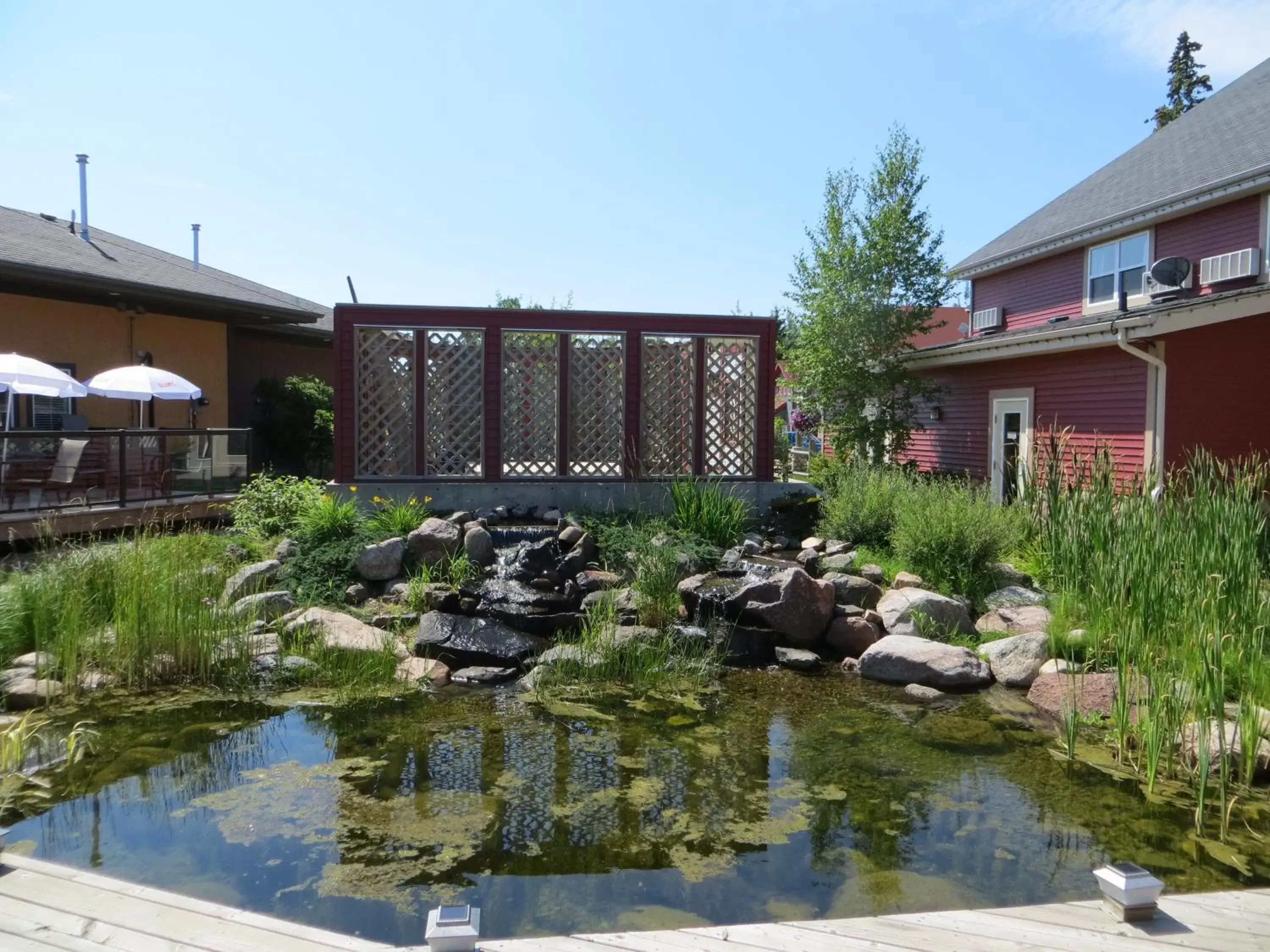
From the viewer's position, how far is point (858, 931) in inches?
103

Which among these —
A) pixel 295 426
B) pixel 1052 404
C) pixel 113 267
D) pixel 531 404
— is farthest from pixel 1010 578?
pixel 113 267

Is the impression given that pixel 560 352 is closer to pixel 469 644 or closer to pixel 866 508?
pixel 866 508

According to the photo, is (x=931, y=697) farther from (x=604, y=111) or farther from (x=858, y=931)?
(x=604, y=111)

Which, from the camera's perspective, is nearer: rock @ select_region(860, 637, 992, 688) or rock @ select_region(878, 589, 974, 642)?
rock @ select_region(860, 637, 992, 688)

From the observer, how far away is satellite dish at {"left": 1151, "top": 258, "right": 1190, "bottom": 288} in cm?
1023

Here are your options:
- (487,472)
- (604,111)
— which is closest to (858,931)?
(487,472)

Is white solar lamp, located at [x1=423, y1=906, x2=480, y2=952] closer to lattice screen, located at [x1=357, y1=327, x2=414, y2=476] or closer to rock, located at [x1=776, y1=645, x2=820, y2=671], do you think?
rock, located at [x1=776, y1=645, x2=820, y2=671]

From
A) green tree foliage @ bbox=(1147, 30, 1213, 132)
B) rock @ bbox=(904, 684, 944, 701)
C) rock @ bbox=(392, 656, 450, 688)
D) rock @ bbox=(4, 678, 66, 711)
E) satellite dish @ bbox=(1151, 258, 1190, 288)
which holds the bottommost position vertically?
rock @ bbox=(904, 684, 944, 701)

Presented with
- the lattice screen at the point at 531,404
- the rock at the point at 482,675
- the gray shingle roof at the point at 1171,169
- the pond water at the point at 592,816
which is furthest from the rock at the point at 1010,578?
the gray shingle roof at the point at 1171,169

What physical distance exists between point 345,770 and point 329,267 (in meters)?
18.1

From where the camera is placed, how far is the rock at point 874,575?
7.48 metres

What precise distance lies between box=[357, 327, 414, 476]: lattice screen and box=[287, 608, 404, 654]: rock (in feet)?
12.4

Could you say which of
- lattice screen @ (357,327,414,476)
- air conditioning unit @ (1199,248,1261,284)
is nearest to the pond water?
lattice screen @ (357,327,414,476)

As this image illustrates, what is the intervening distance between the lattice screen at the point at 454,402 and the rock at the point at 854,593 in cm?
459
